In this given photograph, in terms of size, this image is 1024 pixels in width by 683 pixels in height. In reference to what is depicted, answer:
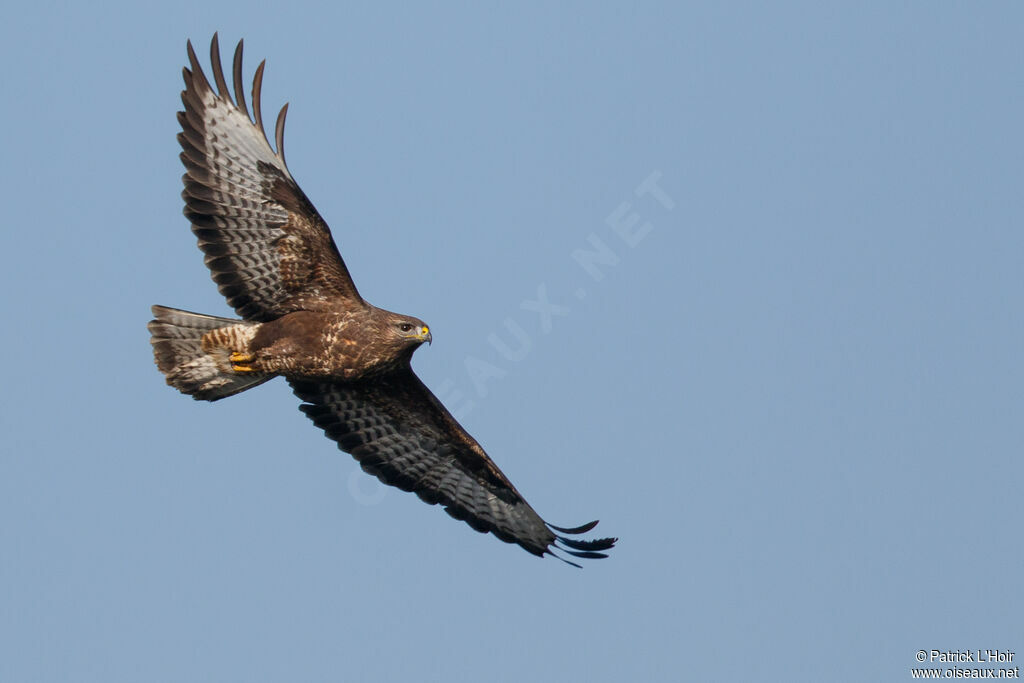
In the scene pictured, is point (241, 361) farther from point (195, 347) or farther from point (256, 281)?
point (256, 281)

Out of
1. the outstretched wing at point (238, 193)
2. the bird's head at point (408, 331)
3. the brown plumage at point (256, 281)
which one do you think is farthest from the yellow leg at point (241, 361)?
the bird's head at point (408, 331)

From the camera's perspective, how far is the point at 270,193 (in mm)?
14359

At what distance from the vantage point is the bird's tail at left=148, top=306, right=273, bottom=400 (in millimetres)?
14531

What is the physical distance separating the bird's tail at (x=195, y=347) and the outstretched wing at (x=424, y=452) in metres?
1.02

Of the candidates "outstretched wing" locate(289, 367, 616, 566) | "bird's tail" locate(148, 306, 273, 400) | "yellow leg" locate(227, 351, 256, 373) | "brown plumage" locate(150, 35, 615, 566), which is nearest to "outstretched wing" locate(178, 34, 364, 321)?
"brown plumage" locate(150, 35, 615, 566)

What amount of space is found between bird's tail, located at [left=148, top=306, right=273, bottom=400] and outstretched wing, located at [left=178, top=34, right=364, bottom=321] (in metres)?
0.40

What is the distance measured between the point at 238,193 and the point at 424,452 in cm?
346

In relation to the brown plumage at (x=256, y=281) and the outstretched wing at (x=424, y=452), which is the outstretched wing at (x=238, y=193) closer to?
the brown plumage at (x=256, y=281)

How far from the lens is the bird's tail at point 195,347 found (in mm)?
14531

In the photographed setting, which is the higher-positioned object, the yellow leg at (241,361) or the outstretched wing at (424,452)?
the outstretched wing at (424,452)

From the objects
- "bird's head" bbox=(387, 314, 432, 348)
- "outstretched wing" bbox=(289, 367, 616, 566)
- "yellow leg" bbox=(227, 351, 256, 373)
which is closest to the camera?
"bird's head" bbox=(387, 314, 432, 348)

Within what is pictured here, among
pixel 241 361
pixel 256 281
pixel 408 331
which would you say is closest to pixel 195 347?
pixel 241 361

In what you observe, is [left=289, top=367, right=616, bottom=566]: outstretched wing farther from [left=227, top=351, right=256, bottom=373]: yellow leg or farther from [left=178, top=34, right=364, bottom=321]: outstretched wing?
[left=178, top=34, right=364, bottom=321]: outstretched wing

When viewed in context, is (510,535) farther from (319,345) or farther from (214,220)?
(214,220)
